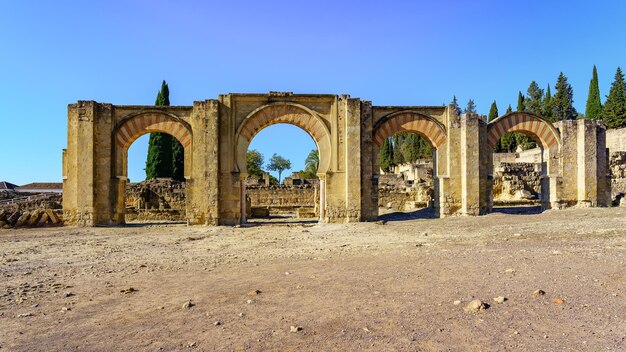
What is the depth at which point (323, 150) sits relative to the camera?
38.6ft

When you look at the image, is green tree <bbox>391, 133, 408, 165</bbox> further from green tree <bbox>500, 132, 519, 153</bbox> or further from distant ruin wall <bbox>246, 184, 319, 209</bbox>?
distant ruin wall <bbox>246, 184, 319, 209</bbox>

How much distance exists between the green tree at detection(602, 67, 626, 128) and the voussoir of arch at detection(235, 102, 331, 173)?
2910cm

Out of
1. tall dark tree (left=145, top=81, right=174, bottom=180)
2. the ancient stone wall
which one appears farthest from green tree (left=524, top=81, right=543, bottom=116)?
tall dark tree (left=145, top=81, right=174, bottom=180)

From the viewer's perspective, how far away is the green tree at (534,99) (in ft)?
131

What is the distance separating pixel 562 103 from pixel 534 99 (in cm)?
361

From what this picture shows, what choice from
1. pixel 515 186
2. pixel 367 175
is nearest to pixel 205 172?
pixel 367 175

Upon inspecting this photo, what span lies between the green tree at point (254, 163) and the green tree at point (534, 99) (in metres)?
28.8

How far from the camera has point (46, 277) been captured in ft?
15.7

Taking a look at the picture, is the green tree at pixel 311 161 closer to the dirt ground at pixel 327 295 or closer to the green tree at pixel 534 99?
→ the green tree at pixel 534 99

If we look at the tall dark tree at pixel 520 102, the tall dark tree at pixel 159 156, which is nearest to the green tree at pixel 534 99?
the tall dark tree at pixel 520 102

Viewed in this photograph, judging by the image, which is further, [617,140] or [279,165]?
[279,165]

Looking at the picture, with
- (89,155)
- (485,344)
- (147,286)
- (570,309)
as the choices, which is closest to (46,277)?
(147,286)

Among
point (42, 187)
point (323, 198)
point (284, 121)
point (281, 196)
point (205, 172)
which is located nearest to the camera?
point (205, 172)

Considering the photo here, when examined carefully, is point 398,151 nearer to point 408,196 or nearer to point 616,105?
point 616,105
